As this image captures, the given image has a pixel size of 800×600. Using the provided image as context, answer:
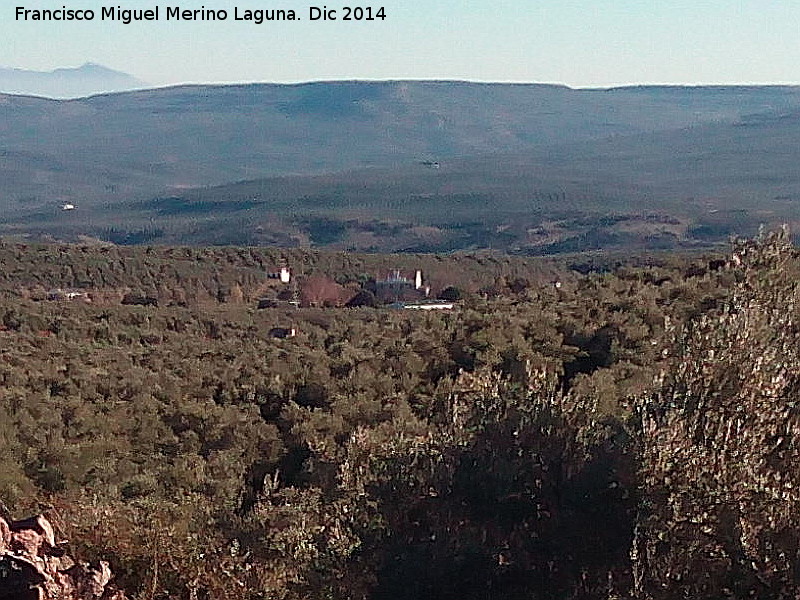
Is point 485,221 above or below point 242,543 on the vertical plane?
below

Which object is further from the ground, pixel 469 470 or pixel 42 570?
pixel 469 470

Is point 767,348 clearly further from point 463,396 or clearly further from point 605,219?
point 605,219

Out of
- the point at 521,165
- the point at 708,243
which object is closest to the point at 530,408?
the point at 708,243

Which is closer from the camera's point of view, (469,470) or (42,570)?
(42,570)
